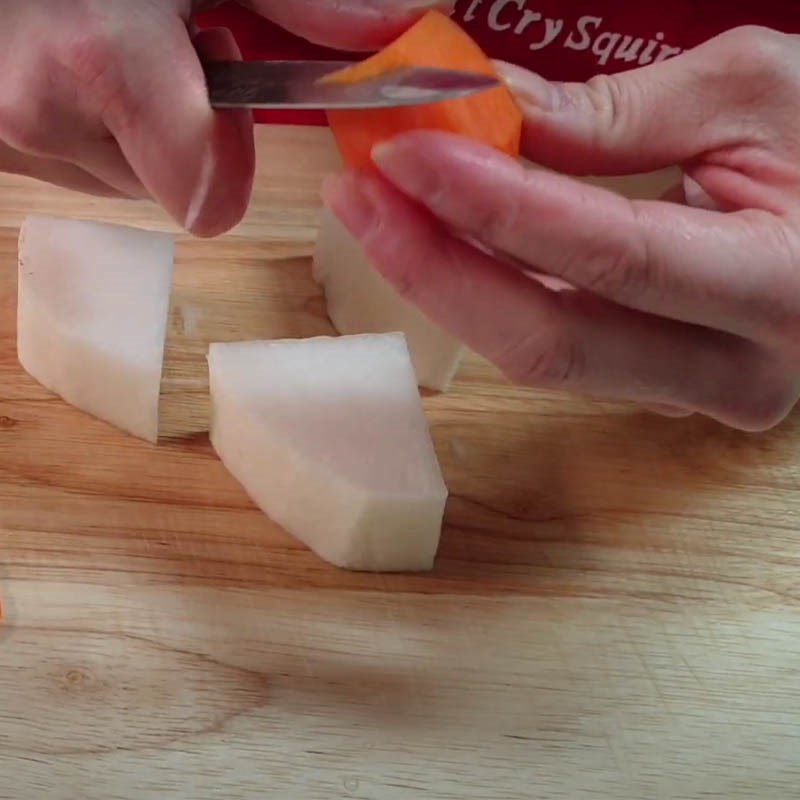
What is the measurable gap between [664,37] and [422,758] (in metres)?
0.89

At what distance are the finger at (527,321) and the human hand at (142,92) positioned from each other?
0.10 metres

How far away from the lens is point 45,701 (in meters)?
0.82

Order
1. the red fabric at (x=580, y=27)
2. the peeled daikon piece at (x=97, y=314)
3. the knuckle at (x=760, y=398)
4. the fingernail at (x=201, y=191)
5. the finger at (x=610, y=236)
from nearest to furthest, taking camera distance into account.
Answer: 1. the finger at (x=610, y=236)
2. the fingernail at (x=201, y=191)
3. the knuckle at (x=760, y=398)
4. the peeled daikon piece at (x=97, y=314)
5. the red fabric at (x=580, y=27)

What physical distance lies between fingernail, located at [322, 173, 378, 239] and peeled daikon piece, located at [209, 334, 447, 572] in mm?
251

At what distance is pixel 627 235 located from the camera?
674 millimetres

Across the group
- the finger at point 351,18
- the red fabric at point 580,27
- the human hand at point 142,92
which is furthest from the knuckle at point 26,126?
the red fabric at point 580,27

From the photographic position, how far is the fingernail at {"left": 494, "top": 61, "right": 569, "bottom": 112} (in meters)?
0.77

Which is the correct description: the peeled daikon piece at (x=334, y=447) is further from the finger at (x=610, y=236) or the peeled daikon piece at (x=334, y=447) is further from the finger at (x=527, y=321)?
the finger at (x=610, y=236)

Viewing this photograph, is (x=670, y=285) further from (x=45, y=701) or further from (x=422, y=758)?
(x=45, y=701)

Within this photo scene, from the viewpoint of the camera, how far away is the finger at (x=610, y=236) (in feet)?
2.13

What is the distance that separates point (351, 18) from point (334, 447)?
36 cm

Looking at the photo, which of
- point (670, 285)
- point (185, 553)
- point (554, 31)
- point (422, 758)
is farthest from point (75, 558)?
point (554, 31)

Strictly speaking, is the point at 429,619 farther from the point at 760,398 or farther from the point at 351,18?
the point at 351,18

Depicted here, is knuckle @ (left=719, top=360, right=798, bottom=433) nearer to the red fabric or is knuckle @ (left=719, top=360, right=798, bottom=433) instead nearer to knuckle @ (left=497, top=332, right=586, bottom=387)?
knuckle @ (left=497, top=332, right=586, bottom=387)
